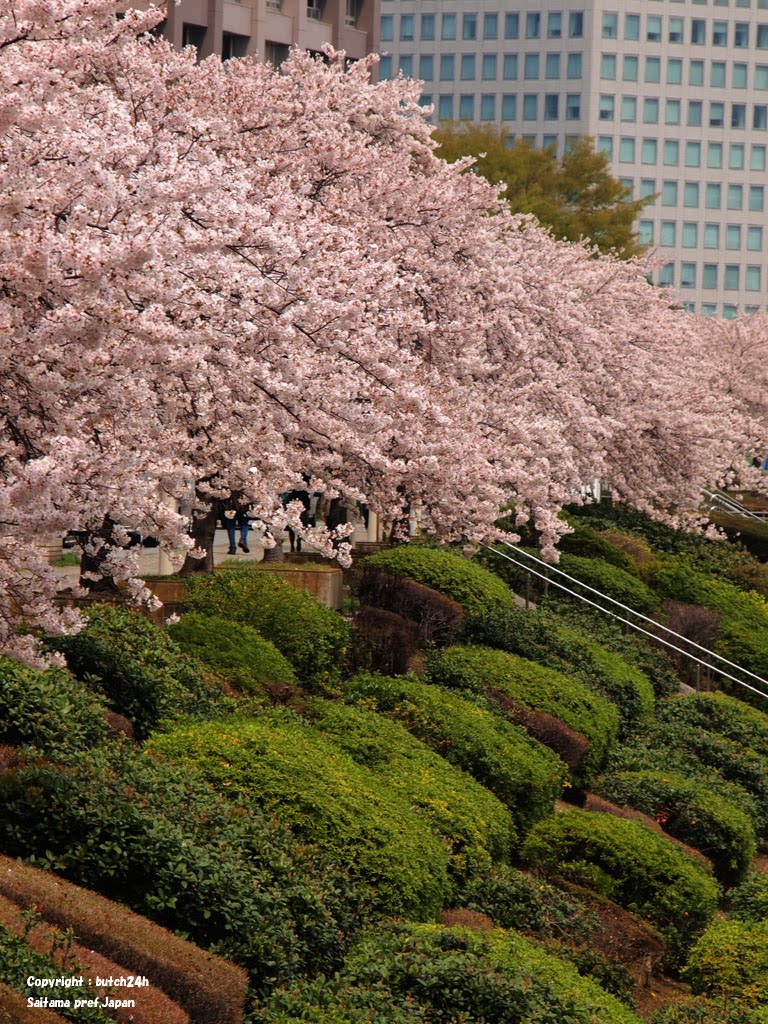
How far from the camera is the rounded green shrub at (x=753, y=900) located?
41.7 feet

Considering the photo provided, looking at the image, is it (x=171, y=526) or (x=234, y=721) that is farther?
(x=234, y=721)

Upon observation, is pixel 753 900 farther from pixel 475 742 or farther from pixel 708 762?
pixel 708 762

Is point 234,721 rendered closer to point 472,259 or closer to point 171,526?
point 171,526

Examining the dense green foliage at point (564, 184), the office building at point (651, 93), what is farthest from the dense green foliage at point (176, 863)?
the office building at point (651, 93)

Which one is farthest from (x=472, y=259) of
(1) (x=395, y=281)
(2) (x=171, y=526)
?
(2) (x=171, y=526)

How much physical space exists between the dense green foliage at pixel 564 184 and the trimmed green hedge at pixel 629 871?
140 ft

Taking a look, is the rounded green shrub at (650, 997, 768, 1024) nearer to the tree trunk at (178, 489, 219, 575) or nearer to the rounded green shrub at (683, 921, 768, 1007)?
the rounded green shrub at (683, 921, 768, 1007)

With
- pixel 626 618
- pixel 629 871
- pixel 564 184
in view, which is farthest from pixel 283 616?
pixel 564 184

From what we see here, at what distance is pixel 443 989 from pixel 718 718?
45.5ft

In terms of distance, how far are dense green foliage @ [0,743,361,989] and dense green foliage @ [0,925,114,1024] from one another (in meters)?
1.32

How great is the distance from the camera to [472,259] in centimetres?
2142

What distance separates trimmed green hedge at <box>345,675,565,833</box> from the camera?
14297 mm

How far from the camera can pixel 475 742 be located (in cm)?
1446

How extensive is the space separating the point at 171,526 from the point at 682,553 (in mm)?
24549
